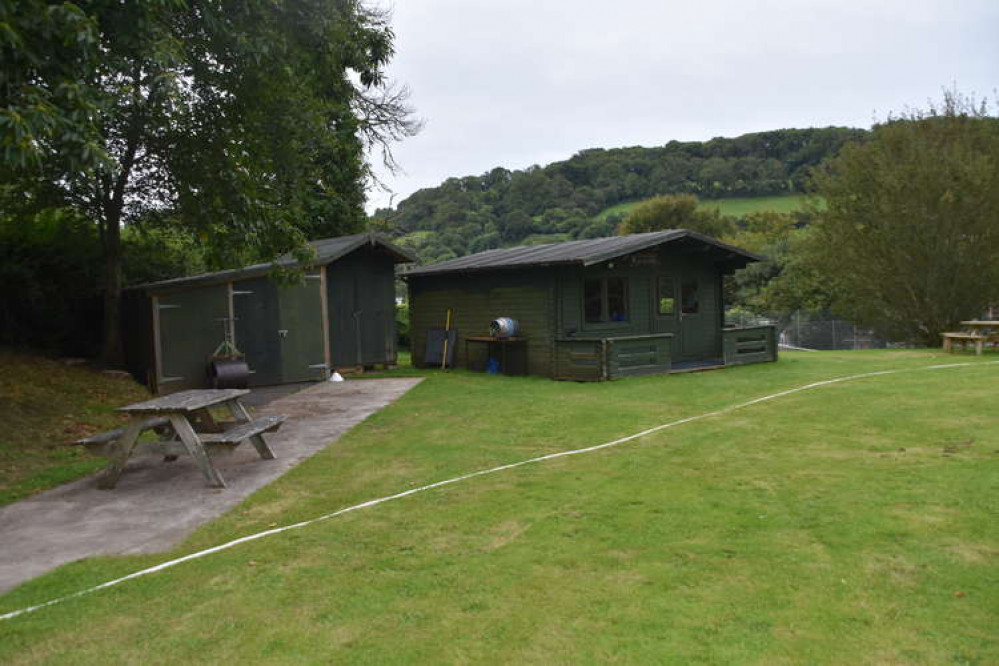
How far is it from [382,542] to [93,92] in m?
4.86

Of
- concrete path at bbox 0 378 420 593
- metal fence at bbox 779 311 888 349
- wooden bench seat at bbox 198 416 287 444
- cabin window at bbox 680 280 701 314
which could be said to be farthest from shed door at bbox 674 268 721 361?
wooden bench seat at bbox 198 416 287 444

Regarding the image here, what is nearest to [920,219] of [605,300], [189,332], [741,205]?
[605,300]

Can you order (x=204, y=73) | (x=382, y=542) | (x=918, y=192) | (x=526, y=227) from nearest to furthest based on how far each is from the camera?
(x=382, y=542) < (x=204, y=73) < (x=918, y=192) < (x=526, y=227)

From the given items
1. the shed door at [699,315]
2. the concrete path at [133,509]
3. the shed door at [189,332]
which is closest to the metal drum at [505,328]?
the shed door at [699,315]

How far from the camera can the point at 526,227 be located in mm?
65875

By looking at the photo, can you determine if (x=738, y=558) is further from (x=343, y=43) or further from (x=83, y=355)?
(x=83, y=355)

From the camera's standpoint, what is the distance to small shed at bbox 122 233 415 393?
43.0 feet

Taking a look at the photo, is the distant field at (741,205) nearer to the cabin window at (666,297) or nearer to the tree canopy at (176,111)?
the cabin window at (666,297)

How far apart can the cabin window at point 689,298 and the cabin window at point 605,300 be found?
5.62 feet

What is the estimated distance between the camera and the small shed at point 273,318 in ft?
43.0

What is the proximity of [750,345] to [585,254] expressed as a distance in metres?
4.52

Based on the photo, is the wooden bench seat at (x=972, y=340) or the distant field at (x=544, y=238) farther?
the distant field at (x=544, y=238)

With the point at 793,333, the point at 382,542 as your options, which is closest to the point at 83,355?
the point at 382,542

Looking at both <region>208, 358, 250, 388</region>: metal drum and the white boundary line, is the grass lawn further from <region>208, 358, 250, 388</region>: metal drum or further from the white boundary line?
<region>208, 358, 250, 388</region>: metal drum
